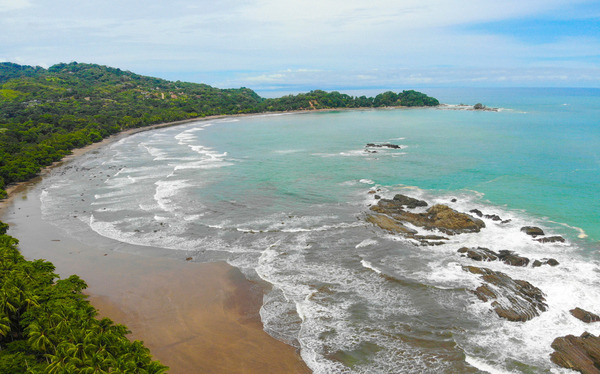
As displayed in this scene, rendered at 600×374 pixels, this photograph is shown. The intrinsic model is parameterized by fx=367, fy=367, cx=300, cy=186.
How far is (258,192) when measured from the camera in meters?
46.4

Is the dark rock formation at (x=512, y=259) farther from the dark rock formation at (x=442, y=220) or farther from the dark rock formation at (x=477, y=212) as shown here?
the dark rock formation at (x=477, y=212)

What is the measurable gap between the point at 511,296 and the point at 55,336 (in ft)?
79.7

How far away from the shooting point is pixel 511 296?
2250 centimetres

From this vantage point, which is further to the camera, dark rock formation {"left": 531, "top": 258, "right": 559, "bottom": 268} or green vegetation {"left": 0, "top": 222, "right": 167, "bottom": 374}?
dark rock formation {"left": 531, "top": 258, "right": 559, "bottom": 268}

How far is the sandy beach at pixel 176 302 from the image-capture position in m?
18.4

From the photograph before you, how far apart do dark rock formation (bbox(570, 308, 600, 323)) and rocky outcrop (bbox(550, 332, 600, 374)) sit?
184 centimetres

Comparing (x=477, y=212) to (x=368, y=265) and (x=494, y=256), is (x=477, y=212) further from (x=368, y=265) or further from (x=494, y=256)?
(x=368, y=265)

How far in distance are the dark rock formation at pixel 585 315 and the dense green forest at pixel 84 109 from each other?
187 feet

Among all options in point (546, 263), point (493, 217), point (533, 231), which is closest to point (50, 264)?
point (546, 263)

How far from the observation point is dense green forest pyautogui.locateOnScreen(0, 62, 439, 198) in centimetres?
6306

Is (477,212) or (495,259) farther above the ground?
(477,212)

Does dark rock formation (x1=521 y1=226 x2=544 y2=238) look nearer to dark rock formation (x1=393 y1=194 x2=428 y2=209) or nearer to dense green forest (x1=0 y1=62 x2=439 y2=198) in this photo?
dark rock formation (x1=393 y1=194 x2=428 y2=209)

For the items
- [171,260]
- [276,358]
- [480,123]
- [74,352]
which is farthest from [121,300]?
[480,123]

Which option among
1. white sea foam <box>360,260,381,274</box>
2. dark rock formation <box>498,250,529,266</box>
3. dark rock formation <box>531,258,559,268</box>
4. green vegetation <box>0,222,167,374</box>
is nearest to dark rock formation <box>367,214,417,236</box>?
white sea foam <box>360,260,381,274</box>
